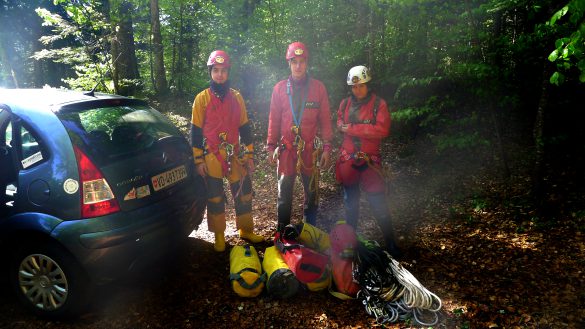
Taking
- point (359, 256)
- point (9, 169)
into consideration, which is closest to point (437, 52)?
point (359, 256)

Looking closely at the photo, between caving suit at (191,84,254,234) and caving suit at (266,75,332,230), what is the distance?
0.42m

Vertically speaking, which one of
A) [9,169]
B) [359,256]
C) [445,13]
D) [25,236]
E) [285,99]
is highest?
[445,13]

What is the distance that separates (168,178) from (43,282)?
4.68ft

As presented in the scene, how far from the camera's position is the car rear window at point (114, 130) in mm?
3205

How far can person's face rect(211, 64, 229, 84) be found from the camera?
4250mm

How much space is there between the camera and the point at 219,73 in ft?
14.0

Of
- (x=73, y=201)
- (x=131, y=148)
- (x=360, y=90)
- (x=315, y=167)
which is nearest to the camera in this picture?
(x=73, y=201)

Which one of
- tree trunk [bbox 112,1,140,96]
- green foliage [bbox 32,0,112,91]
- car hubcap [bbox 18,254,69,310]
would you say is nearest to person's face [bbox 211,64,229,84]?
car hubcap [bbox 18,254,69,310]

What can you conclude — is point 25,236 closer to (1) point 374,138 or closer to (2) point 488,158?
(1) point 374,138

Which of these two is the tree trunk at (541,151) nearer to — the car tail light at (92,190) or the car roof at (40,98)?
the car tail light at (92,190)

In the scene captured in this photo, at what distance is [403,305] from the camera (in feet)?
11.0

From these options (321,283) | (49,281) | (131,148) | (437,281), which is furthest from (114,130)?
(437,281)

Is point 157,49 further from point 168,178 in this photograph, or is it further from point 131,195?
point 131,195

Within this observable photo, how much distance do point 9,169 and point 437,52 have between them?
7086 mm
